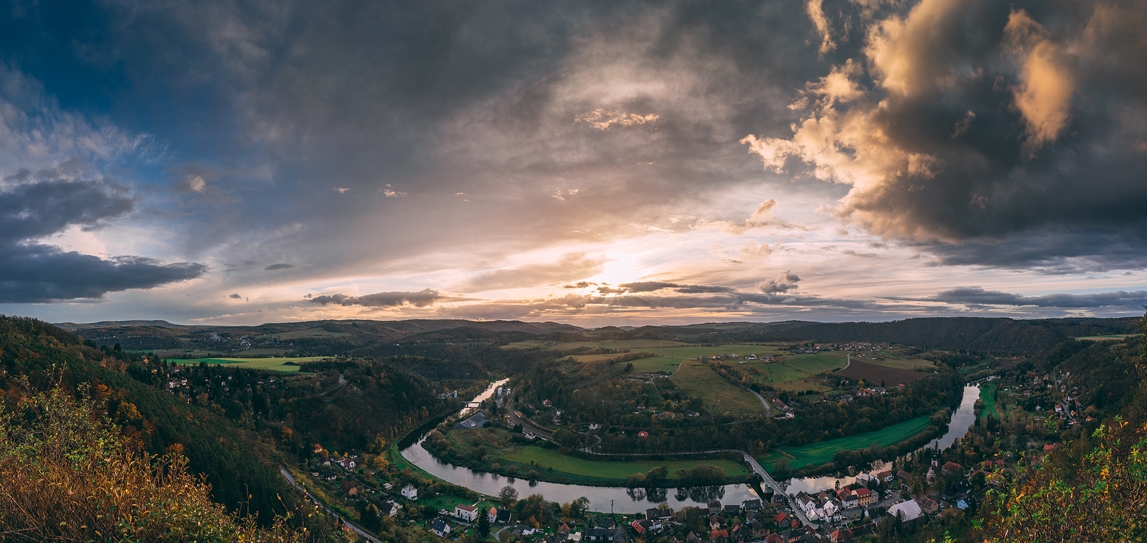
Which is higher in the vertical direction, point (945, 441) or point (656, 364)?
point (656, 364)

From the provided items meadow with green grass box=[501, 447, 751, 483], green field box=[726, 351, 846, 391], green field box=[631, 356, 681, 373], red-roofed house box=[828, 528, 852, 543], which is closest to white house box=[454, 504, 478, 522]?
meadow with green grass box=[501, 447, 751, 483]

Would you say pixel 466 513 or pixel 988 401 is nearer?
pixel 466 513

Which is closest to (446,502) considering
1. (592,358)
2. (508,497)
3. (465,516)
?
(465,516)

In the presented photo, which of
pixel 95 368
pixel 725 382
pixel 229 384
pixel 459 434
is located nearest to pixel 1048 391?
pixel 725 382

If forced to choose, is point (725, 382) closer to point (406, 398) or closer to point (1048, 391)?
point (1048, 391)

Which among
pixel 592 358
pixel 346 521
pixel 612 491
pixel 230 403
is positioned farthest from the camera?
pixel 592 358

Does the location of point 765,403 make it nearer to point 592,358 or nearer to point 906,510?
point 906,510
